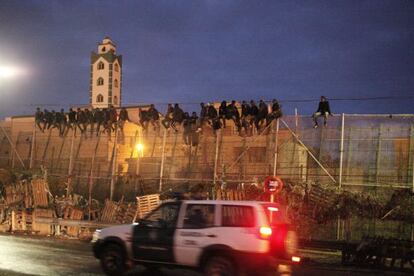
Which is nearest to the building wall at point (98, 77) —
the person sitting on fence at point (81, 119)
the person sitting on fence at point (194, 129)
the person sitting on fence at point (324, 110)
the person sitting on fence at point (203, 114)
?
the person sitting on fence at point (81, 119)

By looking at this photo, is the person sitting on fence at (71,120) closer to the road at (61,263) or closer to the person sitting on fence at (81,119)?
the person sitting on fence at (81,119)

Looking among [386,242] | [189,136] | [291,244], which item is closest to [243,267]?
[291,244]

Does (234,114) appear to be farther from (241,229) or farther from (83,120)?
(241,229)

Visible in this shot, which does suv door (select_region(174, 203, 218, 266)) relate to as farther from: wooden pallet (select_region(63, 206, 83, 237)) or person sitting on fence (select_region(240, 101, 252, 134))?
person sitting on fence (select_region(240, 101, 252, 134))

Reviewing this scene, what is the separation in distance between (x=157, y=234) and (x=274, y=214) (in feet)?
8.67

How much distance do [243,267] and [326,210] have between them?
10.6 metres

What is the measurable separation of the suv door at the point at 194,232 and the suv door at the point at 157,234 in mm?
211

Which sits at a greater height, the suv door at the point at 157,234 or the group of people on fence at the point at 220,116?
the group of people on fence at the point at 220,116

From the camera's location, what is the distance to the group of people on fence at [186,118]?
23.4 meters

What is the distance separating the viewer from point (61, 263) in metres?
13.3

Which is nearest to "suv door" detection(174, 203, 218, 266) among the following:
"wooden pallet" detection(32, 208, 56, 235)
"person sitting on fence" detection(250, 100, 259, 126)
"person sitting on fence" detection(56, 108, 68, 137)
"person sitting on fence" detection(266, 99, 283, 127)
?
"person sitting on fence" detection(266, 99, 283, 127)

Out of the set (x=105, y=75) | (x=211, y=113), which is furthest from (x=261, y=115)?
(x=105, y=75)

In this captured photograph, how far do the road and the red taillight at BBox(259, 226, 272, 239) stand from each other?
120 inches

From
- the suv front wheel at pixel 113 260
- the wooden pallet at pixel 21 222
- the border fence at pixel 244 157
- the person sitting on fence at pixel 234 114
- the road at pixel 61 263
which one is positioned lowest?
the wooden pallet at pixel 21 222
